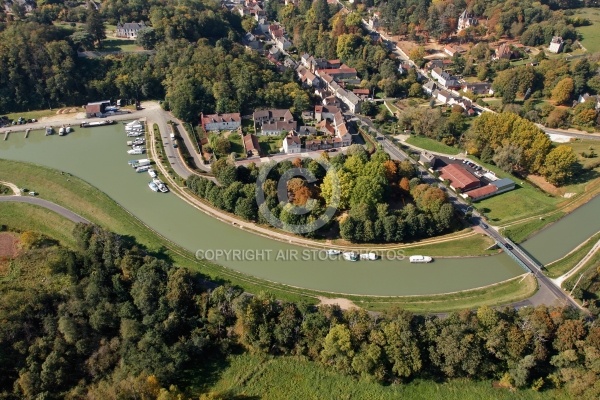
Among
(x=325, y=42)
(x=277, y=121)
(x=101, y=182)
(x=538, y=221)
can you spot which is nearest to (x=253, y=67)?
(x=277, y=121)

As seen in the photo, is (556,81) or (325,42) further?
(325,42)

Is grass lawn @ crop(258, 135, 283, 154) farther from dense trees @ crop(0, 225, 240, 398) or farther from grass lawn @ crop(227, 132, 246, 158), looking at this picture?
dense trees @ crop(0, 225, 240, 398)

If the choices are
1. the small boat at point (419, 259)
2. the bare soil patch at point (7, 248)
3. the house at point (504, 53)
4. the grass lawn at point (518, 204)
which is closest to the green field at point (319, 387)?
the small boat at point (419, 259)

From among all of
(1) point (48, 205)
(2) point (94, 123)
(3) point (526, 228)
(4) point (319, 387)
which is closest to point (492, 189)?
(3) point (526, 228)

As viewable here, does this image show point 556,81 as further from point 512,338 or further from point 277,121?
point 512,338

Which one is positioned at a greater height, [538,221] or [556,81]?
[556,81]

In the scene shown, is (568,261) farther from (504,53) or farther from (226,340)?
(504,53)

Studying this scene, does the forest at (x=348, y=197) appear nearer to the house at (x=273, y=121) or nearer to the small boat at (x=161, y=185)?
the small boat at (x=161, y=185)
